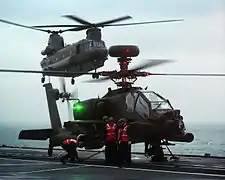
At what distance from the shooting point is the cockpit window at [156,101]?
66.5ft

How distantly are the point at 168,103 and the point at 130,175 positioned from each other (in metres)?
6.63

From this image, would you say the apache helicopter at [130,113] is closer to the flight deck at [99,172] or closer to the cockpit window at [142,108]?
the cockpit window at [142,108]

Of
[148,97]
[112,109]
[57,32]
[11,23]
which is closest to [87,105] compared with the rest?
[112,109]

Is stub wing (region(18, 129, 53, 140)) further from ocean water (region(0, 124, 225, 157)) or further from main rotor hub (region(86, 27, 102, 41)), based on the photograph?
ocean water (region(0, 124, 225, 157))

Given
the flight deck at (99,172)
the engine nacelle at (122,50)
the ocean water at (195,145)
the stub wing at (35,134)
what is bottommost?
the ocean water at (195,145)

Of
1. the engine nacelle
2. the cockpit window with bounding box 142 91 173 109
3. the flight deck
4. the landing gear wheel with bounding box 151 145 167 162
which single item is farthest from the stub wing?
the flight deck

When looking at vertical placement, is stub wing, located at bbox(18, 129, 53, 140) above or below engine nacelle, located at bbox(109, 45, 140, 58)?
below

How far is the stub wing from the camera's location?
24109 millimetres

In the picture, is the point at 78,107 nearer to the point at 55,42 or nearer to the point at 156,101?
the point at 156,101

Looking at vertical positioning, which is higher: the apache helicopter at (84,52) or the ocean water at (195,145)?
the apache helicopter at (84,52)

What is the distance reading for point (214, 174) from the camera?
14641mm

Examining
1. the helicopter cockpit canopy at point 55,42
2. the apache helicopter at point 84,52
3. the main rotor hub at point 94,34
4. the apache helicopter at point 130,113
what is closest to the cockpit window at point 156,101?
the apache helicopter at point 130,113

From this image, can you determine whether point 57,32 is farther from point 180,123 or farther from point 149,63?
point 180,123

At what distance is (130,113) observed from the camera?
20.4 metres
